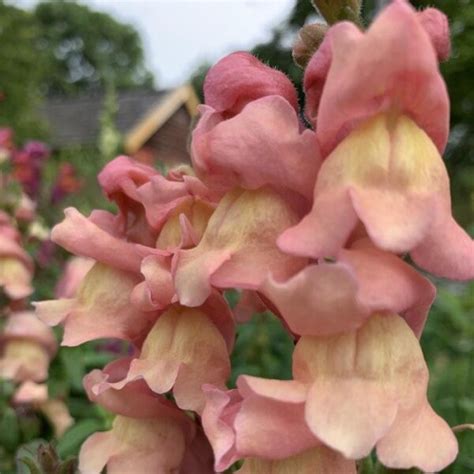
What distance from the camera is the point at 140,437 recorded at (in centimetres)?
53

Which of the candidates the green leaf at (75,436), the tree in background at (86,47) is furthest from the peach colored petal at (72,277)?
the tree in background at (86,47)

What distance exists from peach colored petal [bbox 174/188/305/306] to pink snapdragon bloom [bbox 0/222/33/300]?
0.73 meters

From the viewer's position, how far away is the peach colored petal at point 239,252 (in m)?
0.42

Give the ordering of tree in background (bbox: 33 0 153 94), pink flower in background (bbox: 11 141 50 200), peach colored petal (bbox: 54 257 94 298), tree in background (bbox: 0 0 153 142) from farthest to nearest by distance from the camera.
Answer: tree in background (bbox: 33 0 153 94) → tree in background (bbox: 0 0 153 142) → pink flower in background (bbox: 11 141 50 200) → peach colored petal (bbox: 54 257 94 298)

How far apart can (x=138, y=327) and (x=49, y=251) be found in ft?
4.32

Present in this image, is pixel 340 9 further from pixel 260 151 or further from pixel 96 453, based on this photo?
pixel 96 453

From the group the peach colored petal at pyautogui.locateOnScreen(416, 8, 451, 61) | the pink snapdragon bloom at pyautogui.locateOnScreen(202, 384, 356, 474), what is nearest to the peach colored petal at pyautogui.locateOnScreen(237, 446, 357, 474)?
the pink snapdragon bloom at pyautogui.locateOnScreen(202, 384, 356, 474)

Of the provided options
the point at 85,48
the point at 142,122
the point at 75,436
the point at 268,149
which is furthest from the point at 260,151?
the point at 85,48

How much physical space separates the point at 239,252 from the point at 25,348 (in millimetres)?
829

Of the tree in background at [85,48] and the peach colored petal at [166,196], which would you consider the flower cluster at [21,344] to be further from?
the tree in background at [85,48]

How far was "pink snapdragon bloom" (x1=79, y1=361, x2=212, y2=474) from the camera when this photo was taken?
0.52 meters

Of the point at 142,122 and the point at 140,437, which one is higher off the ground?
the point at 140,437

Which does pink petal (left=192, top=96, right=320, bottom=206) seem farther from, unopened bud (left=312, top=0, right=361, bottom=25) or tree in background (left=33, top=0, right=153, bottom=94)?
tree in background (left=33, top=0, right=153, bottom=94)

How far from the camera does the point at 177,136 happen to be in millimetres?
11891
